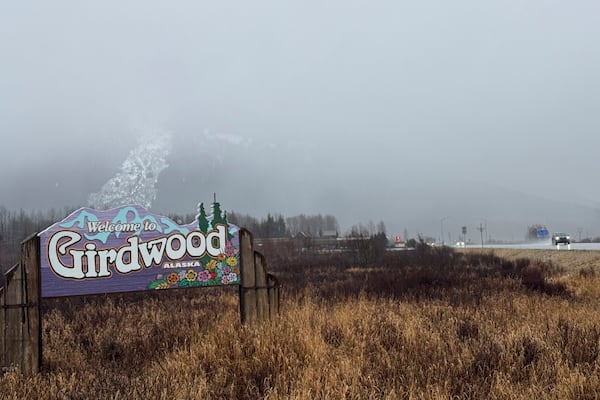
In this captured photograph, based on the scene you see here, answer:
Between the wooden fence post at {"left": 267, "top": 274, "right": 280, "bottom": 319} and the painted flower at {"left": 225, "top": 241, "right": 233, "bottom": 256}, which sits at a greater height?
the painted flower at {"left": 225, "top": 241, "right": 233, "bottom": 256}

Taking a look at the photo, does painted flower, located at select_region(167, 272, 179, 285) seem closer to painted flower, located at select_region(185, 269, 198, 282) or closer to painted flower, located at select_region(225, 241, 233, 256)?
painted flower, located at select_region(185, 269, 198, 282)

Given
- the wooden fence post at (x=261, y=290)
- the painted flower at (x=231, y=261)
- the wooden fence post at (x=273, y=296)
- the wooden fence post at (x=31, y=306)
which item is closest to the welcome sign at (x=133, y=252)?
the painted flower at (x=231, y=261)

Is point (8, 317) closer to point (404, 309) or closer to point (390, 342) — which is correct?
point (390, 342)

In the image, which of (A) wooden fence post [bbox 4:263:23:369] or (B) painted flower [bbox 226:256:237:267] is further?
(B) painted flower [bbox 226:256:237:267]

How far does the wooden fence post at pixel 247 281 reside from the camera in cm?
627

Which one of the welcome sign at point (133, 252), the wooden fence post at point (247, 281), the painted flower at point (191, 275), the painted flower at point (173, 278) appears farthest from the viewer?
the wooden fence post at point (247, 281)

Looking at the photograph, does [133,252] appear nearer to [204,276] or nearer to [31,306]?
[204,276]

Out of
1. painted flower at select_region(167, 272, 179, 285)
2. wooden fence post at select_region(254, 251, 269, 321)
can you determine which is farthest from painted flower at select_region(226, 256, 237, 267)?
painted flower at select_region(167, 272, 179, 285)

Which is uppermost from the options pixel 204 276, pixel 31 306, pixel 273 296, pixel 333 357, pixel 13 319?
pixel 204 276

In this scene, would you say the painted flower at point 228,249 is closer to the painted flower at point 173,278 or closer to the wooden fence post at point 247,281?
the wooden fence post at point 247,281

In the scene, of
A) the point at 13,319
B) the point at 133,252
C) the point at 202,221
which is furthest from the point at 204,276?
the point at 13,319

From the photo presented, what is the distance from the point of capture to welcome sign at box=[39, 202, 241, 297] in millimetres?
5402

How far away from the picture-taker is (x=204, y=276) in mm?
6234

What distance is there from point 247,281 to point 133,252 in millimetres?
1539
